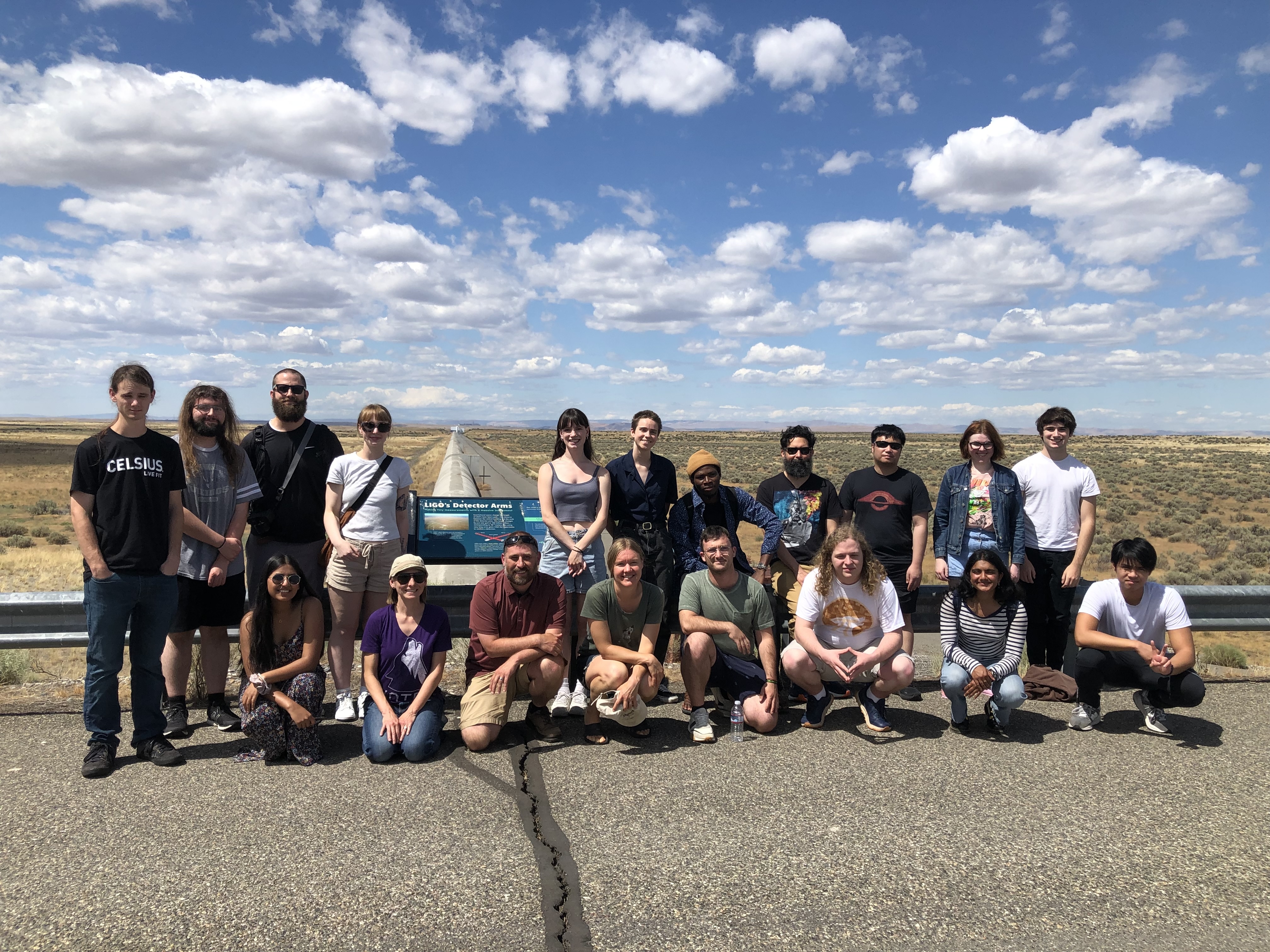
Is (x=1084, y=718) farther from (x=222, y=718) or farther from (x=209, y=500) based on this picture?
(x=209, y=500)

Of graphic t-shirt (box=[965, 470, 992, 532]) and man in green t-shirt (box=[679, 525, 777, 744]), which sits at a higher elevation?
graphic t-shirt (box=[965, 470, 992, 532])

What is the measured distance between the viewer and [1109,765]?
4387 millimetres

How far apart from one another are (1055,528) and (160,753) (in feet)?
18.5

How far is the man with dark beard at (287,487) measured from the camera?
204 inches

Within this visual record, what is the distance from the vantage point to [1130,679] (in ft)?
16.3

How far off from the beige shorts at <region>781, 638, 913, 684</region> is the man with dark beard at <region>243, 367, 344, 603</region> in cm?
306

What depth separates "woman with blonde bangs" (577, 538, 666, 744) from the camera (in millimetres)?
4754

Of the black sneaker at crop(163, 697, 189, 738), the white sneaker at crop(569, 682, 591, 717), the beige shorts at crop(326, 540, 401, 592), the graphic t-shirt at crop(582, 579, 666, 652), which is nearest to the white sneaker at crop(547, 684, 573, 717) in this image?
the white sneaker at crop(569, 682, 591, 717)

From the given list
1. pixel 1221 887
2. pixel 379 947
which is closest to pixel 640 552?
pixel 379 947

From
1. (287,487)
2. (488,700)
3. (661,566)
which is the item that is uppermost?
(287,487)

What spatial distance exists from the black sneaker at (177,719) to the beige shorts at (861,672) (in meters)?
3.54

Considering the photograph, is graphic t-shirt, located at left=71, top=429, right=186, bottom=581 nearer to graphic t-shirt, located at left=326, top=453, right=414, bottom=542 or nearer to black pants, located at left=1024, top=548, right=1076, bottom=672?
graphic t-shirt, located at left=326, top=453, right=414, bottom=542

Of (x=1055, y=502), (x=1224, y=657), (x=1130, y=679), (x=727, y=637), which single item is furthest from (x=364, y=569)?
(x=1224, y=657)

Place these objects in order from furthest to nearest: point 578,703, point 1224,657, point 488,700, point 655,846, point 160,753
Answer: point 1224,657, point 578,703, point 488,700, point 160,753, point 655,846
